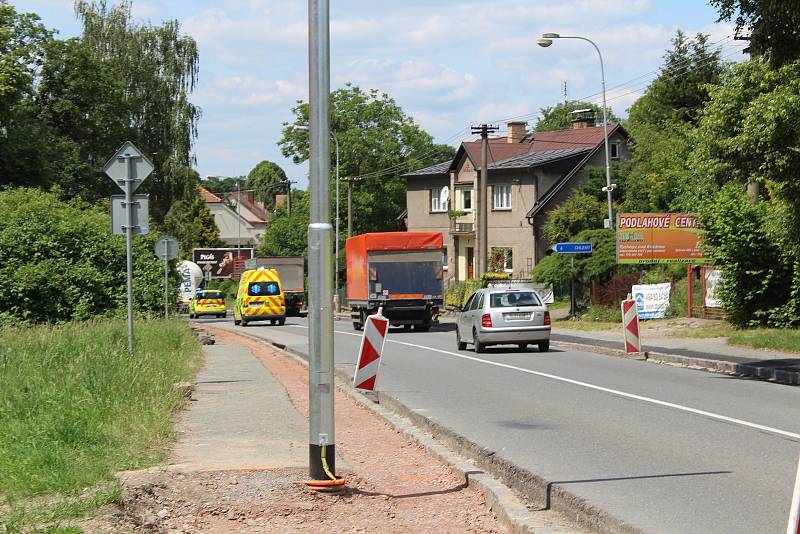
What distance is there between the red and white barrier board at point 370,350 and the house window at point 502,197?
160 ft

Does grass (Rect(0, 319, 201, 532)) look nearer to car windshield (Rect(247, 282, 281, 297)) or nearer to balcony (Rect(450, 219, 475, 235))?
car windshield (Rect(247, 282, 281, 297))

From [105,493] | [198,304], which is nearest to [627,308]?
[105,493]

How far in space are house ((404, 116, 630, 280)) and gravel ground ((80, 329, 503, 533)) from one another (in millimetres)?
51658

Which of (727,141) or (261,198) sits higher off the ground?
(261,198)

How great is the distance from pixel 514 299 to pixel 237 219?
109 metres

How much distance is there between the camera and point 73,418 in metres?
10.5

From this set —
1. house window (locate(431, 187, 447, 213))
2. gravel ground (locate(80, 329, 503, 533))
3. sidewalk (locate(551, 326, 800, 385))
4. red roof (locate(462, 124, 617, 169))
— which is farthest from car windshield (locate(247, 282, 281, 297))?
gravel ground (locate(80, 329, 503, 533))

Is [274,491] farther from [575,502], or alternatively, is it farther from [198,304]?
[198,304]

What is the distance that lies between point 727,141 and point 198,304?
5223cm

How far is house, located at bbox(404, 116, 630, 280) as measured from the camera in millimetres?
60906

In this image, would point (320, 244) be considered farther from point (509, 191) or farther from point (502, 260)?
point (509, 191)

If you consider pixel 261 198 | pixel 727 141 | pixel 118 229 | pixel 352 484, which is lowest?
pixel 352 484

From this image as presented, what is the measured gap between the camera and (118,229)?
16.7 metres

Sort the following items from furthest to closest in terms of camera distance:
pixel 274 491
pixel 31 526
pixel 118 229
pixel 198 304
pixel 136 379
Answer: pixel 198 304 → pixel 118 229 → pixel 136 379 → pixel 274 491 → pixel 31 526
